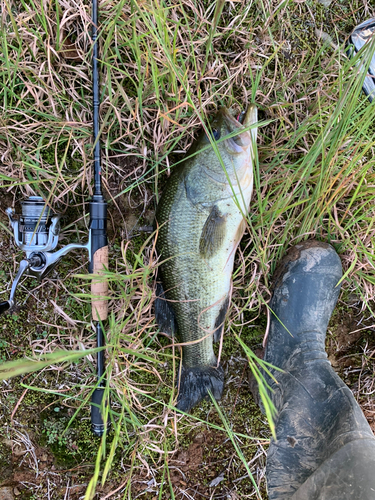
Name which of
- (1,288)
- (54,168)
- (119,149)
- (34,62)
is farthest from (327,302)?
(34,62)

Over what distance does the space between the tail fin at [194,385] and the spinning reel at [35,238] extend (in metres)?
1.05

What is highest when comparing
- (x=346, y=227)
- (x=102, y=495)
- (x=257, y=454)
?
(x=346, y=227)

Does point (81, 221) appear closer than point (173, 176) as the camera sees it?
No

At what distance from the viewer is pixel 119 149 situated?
2.18m

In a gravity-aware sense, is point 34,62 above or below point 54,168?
above

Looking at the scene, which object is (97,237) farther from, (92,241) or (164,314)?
(164,314)

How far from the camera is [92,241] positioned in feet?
6.33

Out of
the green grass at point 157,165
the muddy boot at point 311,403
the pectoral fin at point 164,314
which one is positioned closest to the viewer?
the muddy boot at point 311,403

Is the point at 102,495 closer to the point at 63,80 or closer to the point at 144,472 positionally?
the point at 144,472

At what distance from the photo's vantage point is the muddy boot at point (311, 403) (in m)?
1.57

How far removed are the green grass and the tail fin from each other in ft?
0.41

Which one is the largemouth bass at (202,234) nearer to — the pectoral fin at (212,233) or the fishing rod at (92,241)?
the pectoral fin at (212,233)

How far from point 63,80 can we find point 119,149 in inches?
21.6

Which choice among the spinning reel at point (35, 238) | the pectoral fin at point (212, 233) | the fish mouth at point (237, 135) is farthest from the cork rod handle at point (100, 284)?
the fish mouth at point (237, 135)
